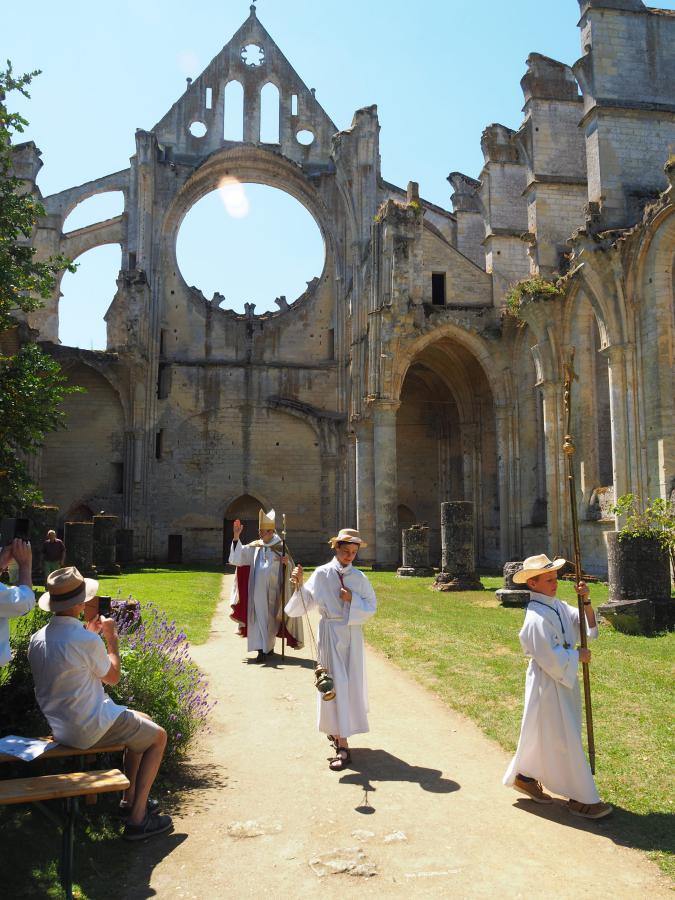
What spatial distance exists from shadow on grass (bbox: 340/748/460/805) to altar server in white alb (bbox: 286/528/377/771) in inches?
6.1

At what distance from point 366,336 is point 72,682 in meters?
21.1

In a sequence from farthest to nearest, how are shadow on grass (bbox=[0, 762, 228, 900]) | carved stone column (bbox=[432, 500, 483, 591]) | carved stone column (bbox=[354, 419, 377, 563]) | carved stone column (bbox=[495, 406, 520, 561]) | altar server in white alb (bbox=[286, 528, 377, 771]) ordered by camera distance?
carved stone column (bbox=[354, 419, 377, 563]) < carved stone column (bbox=[495, 406, 520, 561]) < carved stone column (bbox=[432, 500, 483, 591]) < altar server in white alb (bbox=[286, 528, 377, 771]) < shadow on grass (bbox=[0, 762, 228, 900])

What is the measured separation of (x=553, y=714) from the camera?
13.3 feet

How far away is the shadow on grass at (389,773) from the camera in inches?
173

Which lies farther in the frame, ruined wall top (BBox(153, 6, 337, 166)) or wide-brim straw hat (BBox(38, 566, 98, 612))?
ruined wall top (BBox(153, 6, 337, 166))

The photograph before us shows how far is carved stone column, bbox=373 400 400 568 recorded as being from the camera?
70.0ft

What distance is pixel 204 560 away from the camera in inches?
1027

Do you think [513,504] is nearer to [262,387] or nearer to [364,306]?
[364,306]

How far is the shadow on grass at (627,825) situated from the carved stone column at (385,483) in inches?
679

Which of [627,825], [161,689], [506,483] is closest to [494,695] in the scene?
[627,825]

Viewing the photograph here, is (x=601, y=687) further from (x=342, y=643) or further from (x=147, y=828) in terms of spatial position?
(x=147, y=828)

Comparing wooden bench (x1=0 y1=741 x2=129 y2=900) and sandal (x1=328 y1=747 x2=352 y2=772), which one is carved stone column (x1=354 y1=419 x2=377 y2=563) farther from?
wooden bench (x1=0 y1=741 x2=129 y2=900)

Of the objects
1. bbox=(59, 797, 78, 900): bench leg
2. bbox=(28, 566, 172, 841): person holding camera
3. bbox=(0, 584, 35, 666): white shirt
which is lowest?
bbox=(59, 797, 78, 900): bench leg

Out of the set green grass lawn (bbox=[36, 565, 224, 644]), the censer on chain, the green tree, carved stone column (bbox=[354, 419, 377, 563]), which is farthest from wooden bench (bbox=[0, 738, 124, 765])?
carved stone column (bbox=[354, 419, 377, 563])
